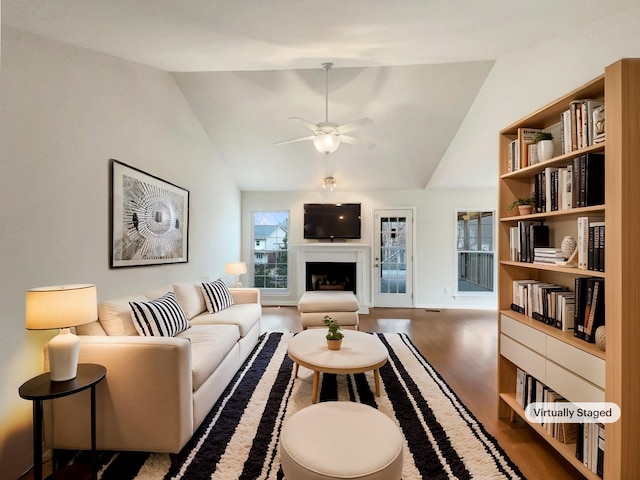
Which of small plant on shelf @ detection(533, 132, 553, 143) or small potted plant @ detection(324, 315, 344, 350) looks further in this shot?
small potted plant @ detection(324, 315, 344, 350)

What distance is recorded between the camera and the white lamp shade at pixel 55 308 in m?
1.47

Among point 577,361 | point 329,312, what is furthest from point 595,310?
point 329,312

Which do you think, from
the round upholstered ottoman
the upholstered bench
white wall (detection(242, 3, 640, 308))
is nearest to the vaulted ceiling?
white wall (detection(242, 3, 640, 308))

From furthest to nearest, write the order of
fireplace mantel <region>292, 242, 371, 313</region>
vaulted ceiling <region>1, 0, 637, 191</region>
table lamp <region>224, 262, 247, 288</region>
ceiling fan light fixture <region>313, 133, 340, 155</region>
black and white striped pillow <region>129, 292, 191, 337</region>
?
1. fireplace mantel <region>292, 242, 371, 313</region>
2. table lamp <region>224, 262, 247, 288</region>
3. ceiling fan light fixture <region>313, 133, 340, 155</region>
4. black and white striped pillow <region>129, 292, 191, 337</region>
5. vaulted ceiling <region>1, 0, 637, 191</region>

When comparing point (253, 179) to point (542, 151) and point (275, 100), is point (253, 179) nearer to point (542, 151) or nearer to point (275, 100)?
point (275, 100)

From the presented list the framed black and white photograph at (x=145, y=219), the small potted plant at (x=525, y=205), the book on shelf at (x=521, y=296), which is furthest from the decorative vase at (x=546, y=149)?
the framed black and white photograph at (x=145, y=219)

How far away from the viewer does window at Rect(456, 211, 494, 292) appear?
588 centimetres

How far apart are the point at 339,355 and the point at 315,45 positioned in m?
2.32

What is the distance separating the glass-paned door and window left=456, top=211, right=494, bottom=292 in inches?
38.6

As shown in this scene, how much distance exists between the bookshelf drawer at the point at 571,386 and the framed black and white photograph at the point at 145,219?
10.6 ft

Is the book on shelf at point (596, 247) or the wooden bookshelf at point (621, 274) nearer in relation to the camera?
the wooden bookshelf at point (621, 274)

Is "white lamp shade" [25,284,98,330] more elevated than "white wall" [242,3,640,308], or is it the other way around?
"white wall" [242,3,640,308]

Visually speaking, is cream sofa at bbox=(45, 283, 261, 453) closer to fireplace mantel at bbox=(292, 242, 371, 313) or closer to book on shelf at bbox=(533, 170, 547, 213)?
book on shelf at bbox=(533, 170, 547, 213)

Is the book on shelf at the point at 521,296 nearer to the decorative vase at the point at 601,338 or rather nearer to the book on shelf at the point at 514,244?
the book on shelf at the point at 514,244
